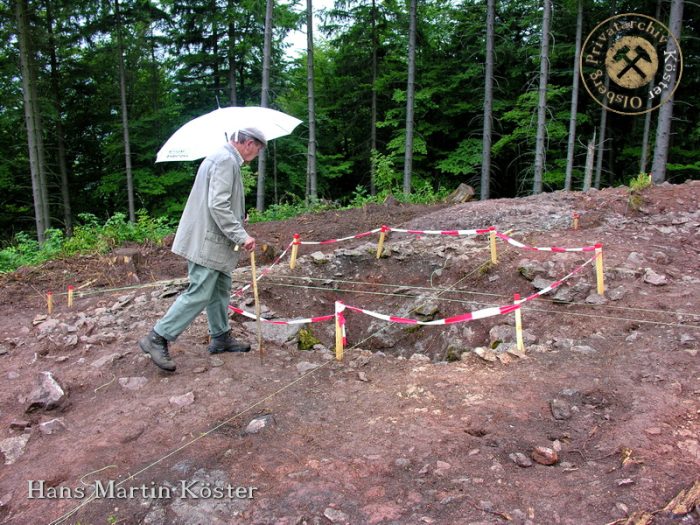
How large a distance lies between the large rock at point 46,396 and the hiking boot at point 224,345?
1.26 meters

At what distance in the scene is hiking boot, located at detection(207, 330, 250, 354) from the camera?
443cm

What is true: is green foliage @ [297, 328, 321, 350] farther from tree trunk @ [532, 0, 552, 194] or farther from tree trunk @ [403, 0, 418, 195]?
tree trunk @ [532, 0, 552, 194]

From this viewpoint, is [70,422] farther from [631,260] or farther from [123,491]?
[631,260]

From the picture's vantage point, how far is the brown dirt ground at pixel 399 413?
8.02 feet

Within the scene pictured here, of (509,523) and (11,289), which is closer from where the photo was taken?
(509,523)

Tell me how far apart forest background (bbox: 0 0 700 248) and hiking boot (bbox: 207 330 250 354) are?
47.8ft

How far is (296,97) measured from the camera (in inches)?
920

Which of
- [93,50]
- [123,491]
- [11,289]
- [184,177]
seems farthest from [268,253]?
[93,50]

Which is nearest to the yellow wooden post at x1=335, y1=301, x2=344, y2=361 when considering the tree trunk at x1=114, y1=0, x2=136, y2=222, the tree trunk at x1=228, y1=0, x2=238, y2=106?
the tree trunk at x1=114, y1=0, x2=136, y2=222

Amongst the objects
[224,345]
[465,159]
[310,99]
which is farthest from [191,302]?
[465,159]

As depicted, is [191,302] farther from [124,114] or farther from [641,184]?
[124,114]

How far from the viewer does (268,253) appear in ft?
25.4

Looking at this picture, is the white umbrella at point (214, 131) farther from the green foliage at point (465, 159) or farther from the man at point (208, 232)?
the green foliage at point (465, 159)

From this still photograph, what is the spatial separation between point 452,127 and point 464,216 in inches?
544
